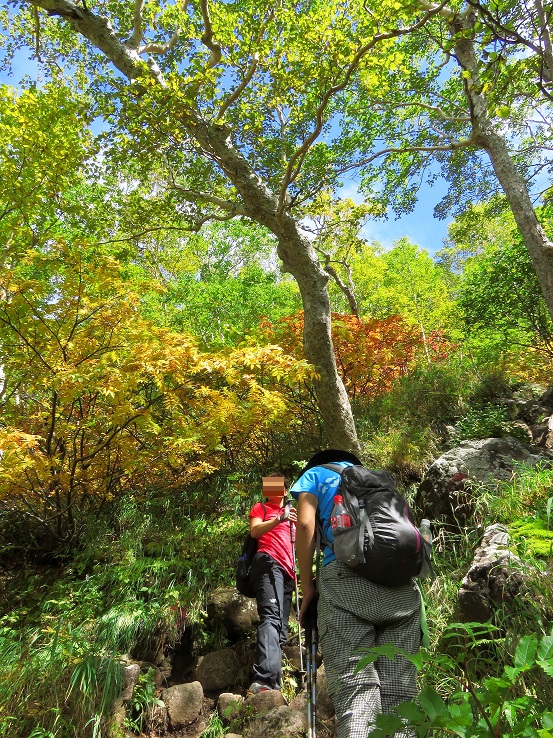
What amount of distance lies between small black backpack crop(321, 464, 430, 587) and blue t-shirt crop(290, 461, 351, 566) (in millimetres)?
198

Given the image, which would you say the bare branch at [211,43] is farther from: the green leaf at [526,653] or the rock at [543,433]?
the green leaf at [526,653]

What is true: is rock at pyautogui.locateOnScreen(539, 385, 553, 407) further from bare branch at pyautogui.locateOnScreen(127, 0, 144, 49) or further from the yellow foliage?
bare branch at pyautogui.locateOnScreen(127, 0, 144, 49)

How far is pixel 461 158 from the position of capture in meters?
9.26

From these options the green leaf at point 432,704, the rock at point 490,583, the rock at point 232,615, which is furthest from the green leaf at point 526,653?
the rock at point 232,615

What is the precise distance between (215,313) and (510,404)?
11319 mm

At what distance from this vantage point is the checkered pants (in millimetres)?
1699

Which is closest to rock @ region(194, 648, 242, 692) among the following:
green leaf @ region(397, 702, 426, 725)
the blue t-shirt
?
the blue t-shirt

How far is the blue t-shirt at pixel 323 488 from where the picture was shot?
220 centimetres

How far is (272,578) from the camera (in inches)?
131

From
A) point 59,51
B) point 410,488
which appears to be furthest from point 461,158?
point 59,51

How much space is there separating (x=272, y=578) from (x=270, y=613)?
0.80 feet

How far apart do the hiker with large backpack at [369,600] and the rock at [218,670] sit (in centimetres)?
199

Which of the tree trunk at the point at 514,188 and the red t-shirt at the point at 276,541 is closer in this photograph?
the red t-shirt at the point at 276,541

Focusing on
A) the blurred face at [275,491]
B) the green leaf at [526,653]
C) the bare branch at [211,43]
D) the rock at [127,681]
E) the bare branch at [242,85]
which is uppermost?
the bare branch at [211,43]
